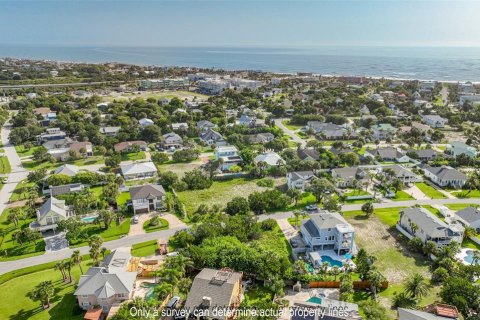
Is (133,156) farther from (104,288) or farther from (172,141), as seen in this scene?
(104,288)

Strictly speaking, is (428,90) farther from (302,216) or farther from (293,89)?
(302,216)

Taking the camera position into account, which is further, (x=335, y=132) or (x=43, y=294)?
(x=335, y=132)

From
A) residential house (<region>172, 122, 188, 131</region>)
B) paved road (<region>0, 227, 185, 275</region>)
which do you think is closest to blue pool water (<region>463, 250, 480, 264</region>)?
paved road (<region>0, 227, 185, 275</region>)

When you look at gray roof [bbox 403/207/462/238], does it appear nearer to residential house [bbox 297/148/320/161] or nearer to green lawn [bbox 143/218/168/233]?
residential house [bbox 297/148/320/161]

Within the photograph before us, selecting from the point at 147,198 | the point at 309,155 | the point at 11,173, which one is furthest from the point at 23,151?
the point at 309,155

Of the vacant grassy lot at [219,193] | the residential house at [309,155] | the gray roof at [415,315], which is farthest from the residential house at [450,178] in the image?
the gray roof at [415,315]
